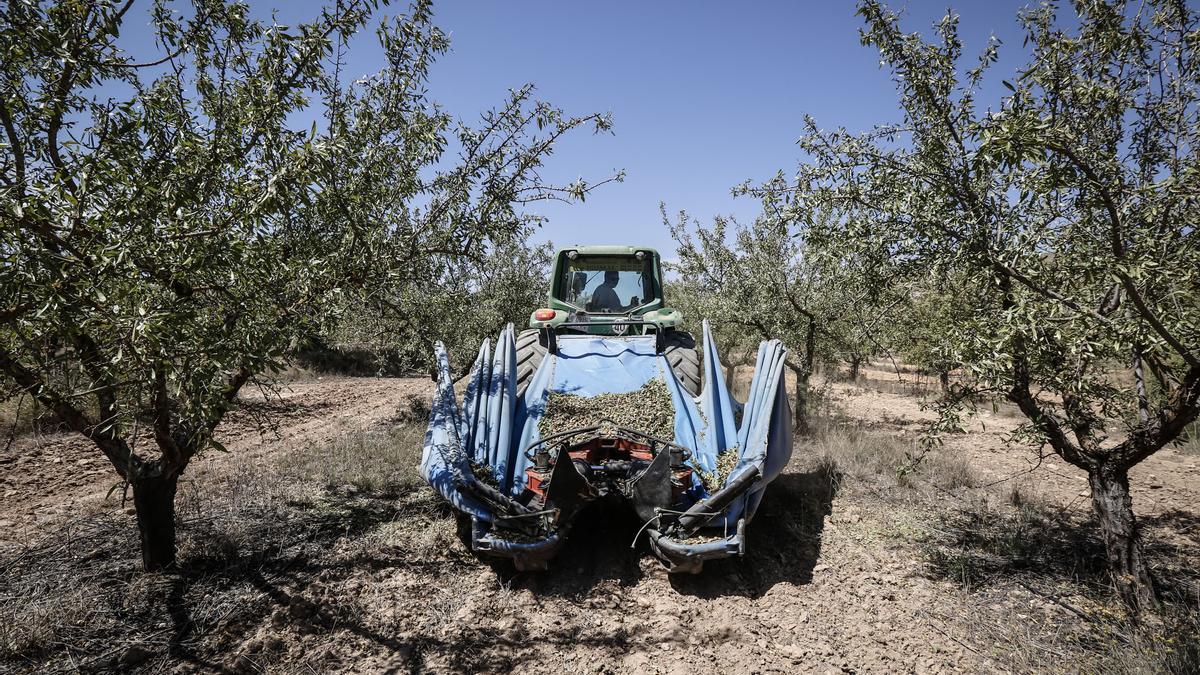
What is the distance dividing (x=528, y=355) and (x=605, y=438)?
186cm

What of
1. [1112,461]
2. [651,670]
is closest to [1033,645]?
[1112,461]

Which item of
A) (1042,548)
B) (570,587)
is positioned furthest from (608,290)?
(1042,548)

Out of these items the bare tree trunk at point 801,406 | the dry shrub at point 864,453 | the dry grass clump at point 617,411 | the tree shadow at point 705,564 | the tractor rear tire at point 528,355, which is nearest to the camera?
the tree shadow at point 705,564

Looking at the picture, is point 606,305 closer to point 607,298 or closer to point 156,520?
point 607,298

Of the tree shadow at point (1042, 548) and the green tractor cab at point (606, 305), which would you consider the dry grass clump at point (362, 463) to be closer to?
the green tractor cab at point (606, 305)

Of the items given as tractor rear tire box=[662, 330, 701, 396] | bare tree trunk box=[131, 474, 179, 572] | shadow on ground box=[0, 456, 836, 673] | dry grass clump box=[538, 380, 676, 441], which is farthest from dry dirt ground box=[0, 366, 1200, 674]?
tractor rear tire box=[662, 330, 701, 396]

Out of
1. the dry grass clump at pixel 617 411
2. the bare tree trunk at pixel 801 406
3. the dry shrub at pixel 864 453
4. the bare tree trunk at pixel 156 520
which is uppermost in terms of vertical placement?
the dry grass clump at pixel 617 411

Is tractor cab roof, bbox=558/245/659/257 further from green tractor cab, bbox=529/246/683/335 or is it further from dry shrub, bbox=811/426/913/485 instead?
dry shrub, bbox=811/426/913/485

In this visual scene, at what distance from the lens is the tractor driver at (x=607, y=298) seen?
6.82 meters

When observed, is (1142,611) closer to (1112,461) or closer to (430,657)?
(1112,461)

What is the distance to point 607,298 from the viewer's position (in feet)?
22.4

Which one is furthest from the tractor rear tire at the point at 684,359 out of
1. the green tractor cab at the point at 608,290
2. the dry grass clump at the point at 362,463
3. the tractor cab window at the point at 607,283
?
the dry grass clump at the point at 362,463

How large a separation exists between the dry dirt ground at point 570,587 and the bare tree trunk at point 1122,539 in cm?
15

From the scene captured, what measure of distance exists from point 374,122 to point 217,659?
11.6 ft
